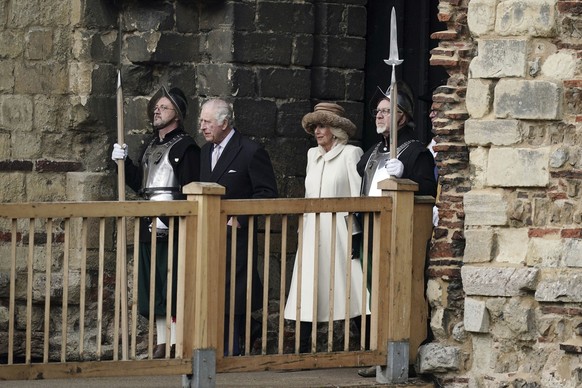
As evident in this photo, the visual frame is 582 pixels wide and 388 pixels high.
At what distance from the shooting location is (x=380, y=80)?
12.8m

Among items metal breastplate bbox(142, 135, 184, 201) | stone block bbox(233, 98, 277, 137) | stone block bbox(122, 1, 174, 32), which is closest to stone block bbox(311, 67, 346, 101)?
stone block bbox(233, 98, 277, 137)

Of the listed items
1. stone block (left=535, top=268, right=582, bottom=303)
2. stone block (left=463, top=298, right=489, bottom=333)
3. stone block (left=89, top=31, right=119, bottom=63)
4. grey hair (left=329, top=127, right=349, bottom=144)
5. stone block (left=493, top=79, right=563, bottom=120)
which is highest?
stone block (left=89, top=31, right=119, bottom=63)

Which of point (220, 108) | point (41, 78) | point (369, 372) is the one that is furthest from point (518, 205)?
point (41, 78)

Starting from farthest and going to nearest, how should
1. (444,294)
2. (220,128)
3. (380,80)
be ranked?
(380,80)
(220,128)
(444,294)

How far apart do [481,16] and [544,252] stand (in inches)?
55.1

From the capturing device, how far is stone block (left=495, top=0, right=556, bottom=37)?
942 centimetres

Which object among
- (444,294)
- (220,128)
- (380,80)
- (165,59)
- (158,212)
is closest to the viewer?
(158,212)

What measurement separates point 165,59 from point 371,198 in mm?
2613

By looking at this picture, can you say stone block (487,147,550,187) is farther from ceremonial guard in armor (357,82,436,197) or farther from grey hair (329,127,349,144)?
grey hair (329,127,349,144)

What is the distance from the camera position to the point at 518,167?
9.53 metres

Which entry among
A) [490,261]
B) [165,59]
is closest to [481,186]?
[490,261]

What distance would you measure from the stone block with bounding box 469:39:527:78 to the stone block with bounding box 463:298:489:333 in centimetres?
129

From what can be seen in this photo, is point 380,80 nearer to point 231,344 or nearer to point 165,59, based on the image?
point 165,59

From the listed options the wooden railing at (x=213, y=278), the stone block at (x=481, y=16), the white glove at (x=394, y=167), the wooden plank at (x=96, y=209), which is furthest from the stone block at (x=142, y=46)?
the stone block at (x=481, y=16)
